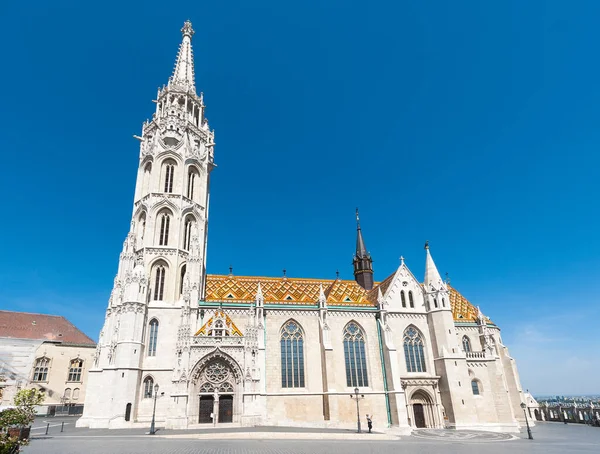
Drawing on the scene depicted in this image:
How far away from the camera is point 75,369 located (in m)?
52.2

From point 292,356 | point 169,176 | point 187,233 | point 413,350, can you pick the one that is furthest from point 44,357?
point 413,350

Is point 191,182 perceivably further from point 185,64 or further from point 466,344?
point 466,344

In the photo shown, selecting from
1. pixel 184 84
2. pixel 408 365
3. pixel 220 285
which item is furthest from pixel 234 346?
pixel 184 84

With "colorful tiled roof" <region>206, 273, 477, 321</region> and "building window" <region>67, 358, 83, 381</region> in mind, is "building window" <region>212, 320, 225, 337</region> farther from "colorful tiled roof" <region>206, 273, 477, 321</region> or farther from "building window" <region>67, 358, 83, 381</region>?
"building window" <region>67, 358, 83, 381</region>

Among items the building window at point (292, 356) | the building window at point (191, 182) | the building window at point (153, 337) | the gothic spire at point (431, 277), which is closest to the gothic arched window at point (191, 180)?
the building window at point (191, 182)

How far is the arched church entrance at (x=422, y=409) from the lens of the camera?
34625mm

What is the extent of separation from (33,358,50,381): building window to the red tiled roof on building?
2867mm

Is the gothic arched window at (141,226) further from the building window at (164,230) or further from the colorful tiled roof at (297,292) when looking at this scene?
the colorful tiled roof at (297,292)

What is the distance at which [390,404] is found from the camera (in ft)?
110

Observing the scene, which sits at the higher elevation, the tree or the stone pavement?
the tree

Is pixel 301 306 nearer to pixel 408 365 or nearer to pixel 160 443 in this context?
pixel 408 365

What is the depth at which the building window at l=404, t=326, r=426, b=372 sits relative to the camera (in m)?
36.7

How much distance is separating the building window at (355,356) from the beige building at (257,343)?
110 mm

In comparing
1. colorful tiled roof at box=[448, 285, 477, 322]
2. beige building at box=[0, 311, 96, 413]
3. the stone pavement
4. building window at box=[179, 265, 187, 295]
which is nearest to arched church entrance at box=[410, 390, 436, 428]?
colorful tiled roof at box=[448, 285, 477, 322]
